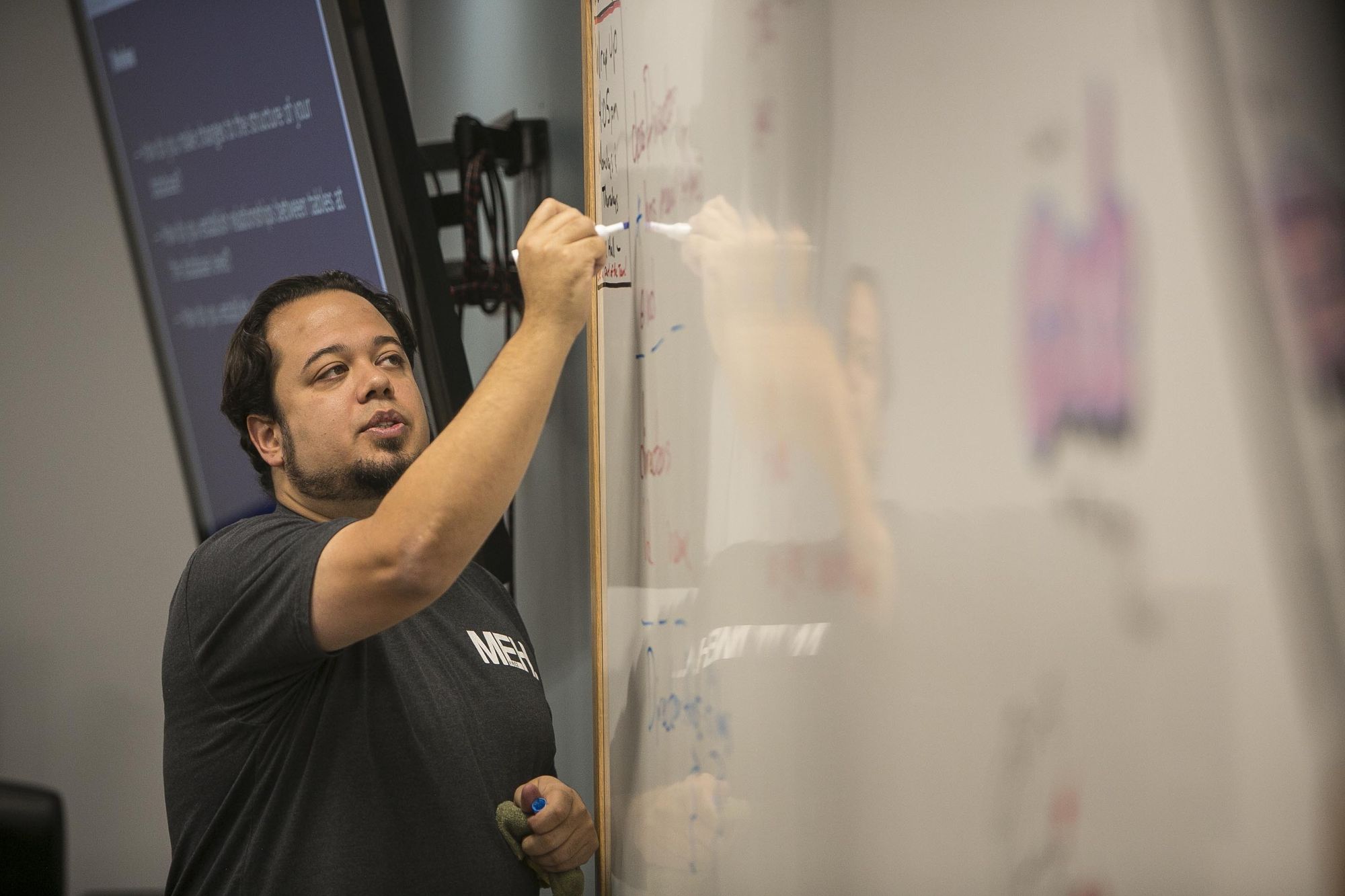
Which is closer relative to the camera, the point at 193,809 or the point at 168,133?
the point at 193,809

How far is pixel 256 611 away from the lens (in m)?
0.92

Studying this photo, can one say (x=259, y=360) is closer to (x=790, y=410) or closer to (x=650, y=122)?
(x=650, y=122)

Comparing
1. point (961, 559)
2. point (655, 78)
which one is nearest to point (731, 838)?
point (961, 559)

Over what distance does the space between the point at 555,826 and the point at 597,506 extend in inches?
12.6

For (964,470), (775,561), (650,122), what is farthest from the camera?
(650,122)

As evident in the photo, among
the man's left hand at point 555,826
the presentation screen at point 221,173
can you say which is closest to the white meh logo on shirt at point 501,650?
the man's left hand at point 555,826

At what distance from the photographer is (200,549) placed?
1012 millimetres

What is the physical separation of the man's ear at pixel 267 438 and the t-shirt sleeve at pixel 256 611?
13 centimetres

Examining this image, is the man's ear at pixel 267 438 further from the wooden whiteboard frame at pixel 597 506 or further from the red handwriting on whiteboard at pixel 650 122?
the red handwriting on whiteboard at pixel 650 122

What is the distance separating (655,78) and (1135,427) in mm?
537

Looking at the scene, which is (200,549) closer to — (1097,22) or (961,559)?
(961,559)

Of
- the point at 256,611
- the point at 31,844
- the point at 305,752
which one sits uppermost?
the point at 256,611

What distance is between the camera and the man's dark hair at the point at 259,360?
1132 millimetres

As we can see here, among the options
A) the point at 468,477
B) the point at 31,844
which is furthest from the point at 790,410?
the point at 31,844
